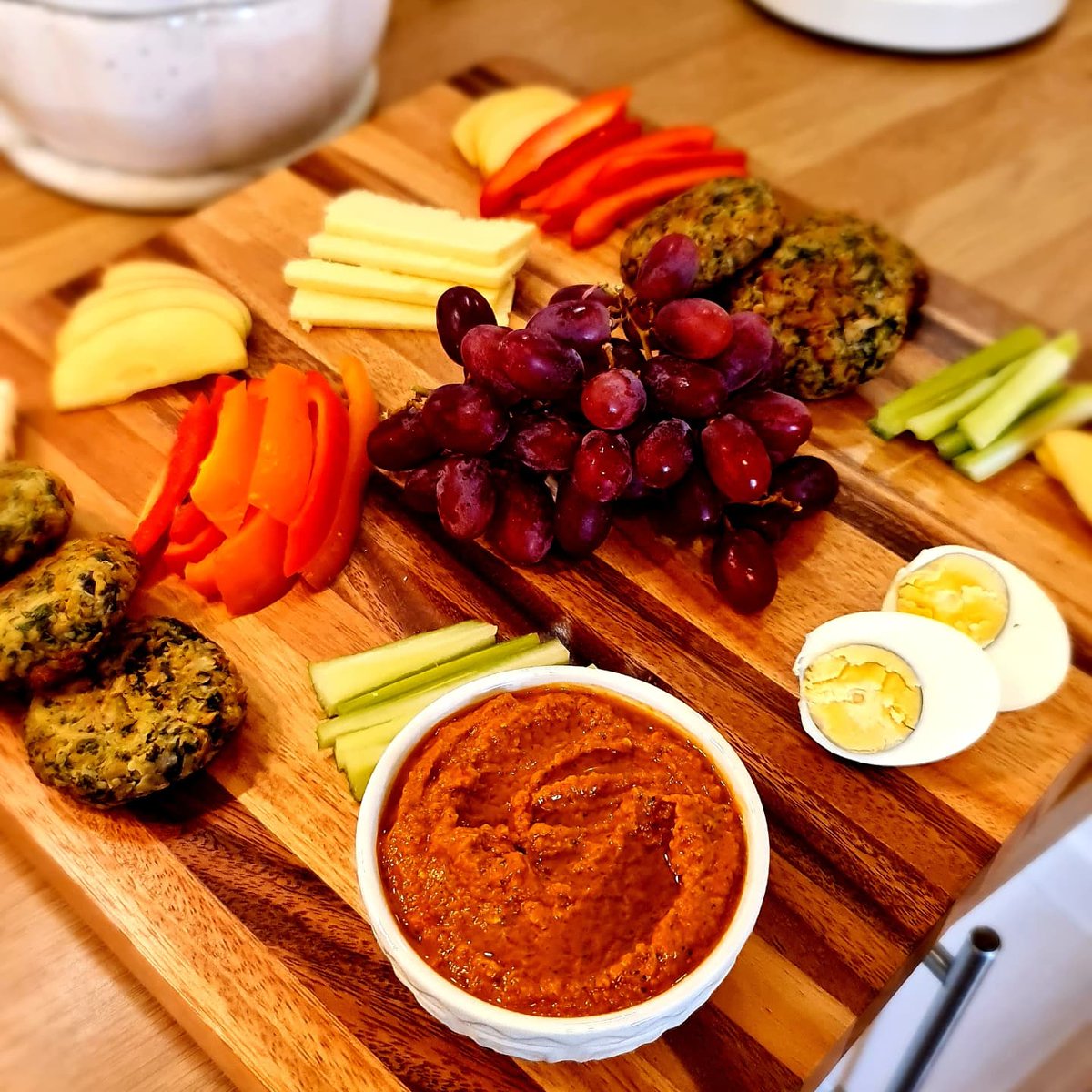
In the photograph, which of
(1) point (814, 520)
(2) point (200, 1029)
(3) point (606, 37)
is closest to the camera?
(2) point (200, 1029)

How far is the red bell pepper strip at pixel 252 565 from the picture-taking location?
164 cm

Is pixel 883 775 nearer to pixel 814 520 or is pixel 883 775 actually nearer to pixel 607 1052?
pixel 814 520

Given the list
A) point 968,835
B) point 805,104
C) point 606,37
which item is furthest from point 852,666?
point 606,37

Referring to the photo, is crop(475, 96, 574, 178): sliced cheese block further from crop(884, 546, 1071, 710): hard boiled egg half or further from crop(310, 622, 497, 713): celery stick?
crop(884, 546, 1071, 710): hard boiled egg half

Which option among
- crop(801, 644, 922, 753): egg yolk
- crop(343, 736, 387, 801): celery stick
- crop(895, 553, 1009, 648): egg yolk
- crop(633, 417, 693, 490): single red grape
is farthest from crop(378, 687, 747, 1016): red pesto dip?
crop(895, 553, 1009, 648): egg yolk

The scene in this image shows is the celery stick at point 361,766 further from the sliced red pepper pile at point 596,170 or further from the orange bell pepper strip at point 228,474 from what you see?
the sliced red pepper pile at point 596,170

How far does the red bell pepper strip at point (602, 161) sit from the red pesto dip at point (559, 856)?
126 centimetres

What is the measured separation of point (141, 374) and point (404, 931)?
1.18 meters

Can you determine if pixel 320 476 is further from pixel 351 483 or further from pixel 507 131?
pixel 507 131

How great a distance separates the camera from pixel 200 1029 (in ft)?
4.22

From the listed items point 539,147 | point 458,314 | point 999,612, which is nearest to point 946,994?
point 999,612

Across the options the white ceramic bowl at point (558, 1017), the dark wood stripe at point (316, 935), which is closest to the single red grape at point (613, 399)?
the white ceramic bowl at point (558, 1017)

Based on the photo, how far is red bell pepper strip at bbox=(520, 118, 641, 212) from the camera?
2307 mm

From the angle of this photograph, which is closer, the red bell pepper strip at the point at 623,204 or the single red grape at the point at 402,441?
the single red grape at the point at 402,441
